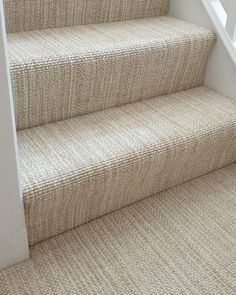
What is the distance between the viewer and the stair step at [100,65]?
0.96 meters

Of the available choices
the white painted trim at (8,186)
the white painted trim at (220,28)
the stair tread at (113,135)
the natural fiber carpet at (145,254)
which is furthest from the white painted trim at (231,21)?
the white painted trim at (8,186)

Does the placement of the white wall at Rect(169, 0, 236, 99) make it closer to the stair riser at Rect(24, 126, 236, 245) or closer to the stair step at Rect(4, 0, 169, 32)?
the stair step at Rect(4, 0, 169, 32)

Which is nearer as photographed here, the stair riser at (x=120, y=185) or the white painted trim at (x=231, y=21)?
the stair riser at (x=120, y=185)

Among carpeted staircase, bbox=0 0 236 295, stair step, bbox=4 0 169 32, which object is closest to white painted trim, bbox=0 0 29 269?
carpeted staircase, bbox=0 0 236 295

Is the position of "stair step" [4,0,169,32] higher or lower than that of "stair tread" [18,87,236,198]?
higher

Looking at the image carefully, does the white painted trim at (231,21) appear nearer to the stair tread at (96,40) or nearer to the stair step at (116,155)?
the stair tread at (96,40)

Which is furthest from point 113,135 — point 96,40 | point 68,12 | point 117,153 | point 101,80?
point 68,12

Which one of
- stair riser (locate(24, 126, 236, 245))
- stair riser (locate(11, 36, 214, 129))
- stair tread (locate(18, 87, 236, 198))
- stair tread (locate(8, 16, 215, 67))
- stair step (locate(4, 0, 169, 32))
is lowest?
stair riser (locate(24, 126, 236, 245))

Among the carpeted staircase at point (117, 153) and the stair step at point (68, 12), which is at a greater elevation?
the stair step at point (68, 12)

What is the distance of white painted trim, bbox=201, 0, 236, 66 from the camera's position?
1224 millimetres

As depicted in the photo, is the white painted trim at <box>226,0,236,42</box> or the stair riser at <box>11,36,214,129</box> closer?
the stair riser at <box>11,36,214,129</box>

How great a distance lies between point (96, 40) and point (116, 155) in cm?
41

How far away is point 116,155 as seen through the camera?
917 millimetres

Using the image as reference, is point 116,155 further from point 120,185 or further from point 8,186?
point 8,186
